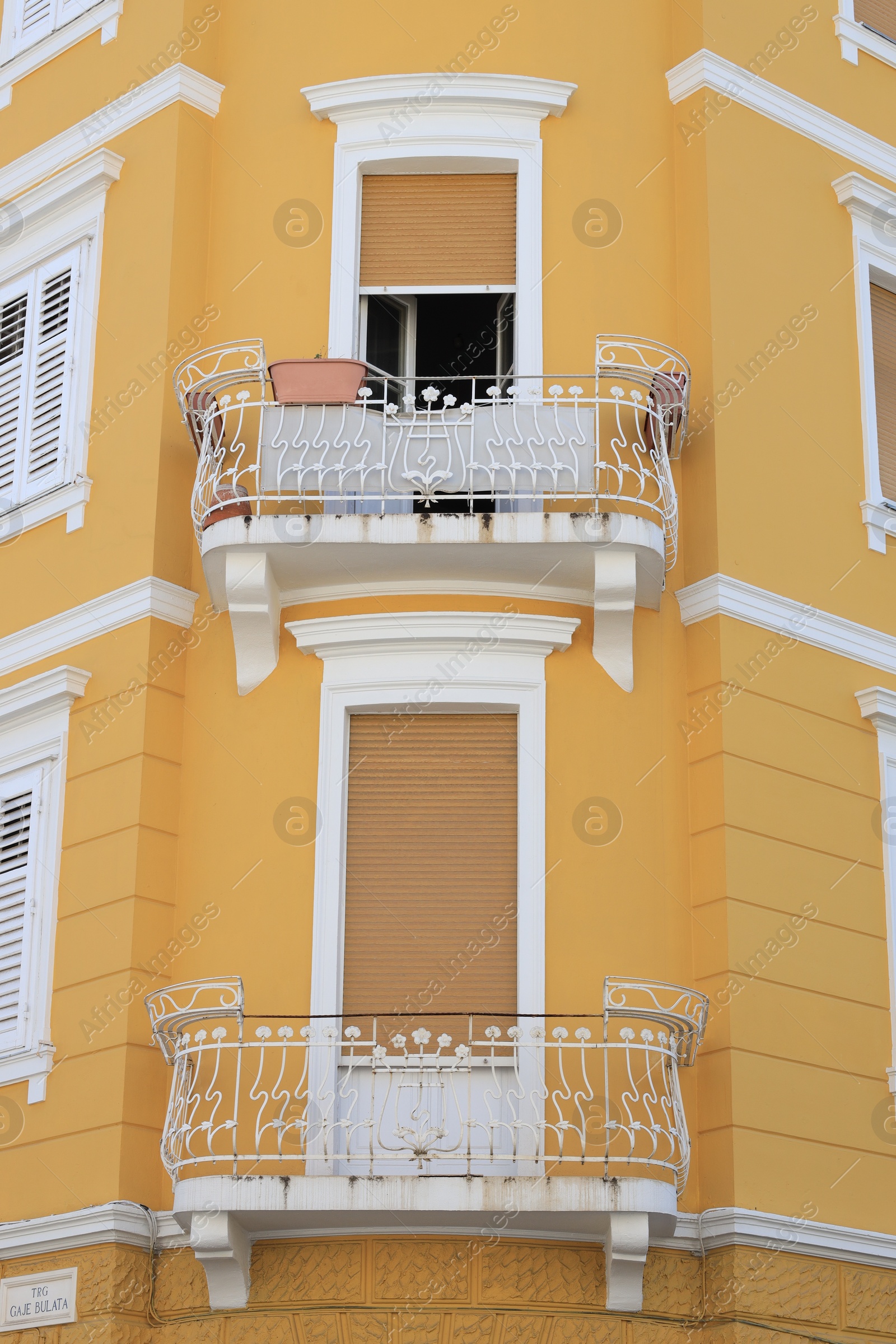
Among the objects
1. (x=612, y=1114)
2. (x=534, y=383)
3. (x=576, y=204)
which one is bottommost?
(x=612, y=1114)

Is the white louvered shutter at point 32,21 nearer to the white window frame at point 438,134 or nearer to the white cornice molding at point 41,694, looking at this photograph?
the white window frame at point 438,134

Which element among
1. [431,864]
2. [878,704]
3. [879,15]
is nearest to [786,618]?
[878,704]

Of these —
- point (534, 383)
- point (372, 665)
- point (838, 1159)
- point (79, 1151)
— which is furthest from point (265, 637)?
point (838, 1159)

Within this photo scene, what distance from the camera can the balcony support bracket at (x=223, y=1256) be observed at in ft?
34.8

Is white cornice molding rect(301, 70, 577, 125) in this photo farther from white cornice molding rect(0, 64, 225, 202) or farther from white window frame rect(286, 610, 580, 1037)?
white window frame rect(286, 610, 580, 1037)

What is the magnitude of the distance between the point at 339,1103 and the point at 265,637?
118 inches

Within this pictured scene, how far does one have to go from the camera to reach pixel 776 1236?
11.0 meters

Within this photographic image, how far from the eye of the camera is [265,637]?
12422 mm

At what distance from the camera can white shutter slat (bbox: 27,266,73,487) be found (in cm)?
1408

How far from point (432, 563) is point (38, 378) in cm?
402

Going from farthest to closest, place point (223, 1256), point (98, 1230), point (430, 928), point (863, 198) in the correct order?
point (863, 198) < point (430, 928) < point (98, 1230) < point (223, 1256)

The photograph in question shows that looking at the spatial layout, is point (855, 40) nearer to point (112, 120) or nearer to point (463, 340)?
point (463, 340)

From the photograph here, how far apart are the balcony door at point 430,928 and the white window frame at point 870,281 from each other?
3.25 m

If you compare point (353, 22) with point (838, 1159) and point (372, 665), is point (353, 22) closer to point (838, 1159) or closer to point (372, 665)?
point (372, 665)
